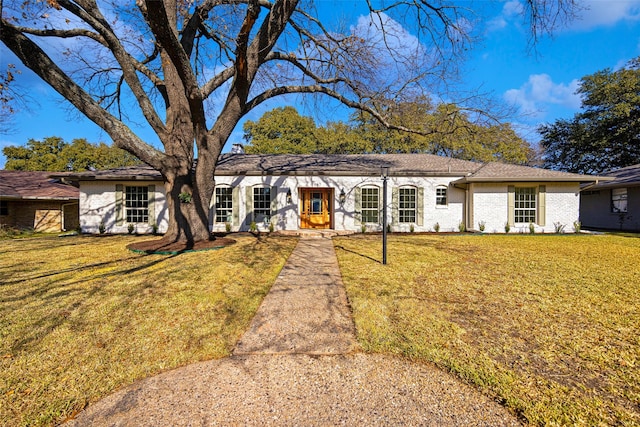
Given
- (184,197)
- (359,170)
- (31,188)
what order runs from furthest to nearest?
(31,188) → (359,170) → (184,197)

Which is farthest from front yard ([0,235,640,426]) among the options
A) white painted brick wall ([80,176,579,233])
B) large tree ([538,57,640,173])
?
large tree ([538,57,640,173])


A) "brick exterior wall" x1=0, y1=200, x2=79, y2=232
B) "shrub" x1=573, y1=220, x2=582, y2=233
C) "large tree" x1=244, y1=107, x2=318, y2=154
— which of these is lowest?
"shrub" x1=573, y1=220, x2=582, y2=233

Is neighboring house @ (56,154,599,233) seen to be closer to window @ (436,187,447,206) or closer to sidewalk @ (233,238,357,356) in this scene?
window @ (436,187,447,206)

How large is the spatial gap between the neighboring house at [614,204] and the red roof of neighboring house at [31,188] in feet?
85.2

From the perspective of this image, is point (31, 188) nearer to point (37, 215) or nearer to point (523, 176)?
point (37, 215)

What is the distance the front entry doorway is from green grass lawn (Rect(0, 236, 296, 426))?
20.0 feet

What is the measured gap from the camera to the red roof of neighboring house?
13.5 metres

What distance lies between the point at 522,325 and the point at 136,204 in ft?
45.0

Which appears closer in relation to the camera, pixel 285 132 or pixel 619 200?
pixel 619 200

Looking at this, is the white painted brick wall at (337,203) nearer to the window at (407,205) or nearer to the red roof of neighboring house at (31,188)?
A: the window at (407,205)

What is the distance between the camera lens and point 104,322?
3256 millimetres

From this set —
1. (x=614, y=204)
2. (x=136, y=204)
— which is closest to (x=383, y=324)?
(x=136, y=204)

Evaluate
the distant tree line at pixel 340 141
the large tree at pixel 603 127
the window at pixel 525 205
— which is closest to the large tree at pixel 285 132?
the distant tree line at pixel 340 141

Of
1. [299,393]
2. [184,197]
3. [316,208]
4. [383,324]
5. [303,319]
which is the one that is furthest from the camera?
[316,208]
